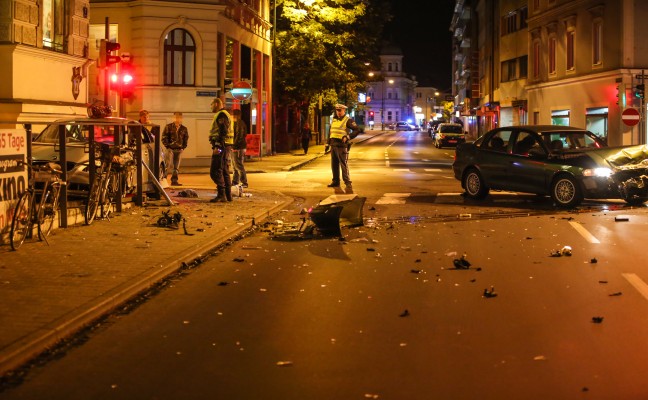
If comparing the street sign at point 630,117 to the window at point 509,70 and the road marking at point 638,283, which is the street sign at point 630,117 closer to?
the road marking at point 638,283

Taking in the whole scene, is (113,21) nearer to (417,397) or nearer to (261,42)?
(261,42)

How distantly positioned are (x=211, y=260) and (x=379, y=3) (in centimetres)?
4928

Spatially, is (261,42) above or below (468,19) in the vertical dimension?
below

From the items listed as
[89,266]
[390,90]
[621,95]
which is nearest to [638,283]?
[89,266]

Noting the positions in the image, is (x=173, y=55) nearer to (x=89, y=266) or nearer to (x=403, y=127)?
(x=89, y=266)

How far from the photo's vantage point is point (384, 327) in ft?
23.9

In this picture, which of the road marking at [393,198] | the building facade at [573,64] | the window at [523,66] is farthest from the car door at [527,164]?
the window at [523,66]

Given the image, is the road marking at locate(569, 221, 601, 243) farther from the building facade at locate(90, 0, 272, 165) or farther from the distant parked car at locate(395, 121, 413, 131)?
the distant parked car at locate(395, 121, 413, 131)

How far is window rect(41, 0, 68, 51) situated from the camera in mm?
21312

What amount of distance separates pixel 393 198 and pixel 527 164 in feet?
10.3

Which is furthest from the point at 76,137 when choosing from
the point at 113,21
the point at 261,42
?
the point at 261,42

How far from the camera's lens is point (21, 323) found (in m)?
6.97

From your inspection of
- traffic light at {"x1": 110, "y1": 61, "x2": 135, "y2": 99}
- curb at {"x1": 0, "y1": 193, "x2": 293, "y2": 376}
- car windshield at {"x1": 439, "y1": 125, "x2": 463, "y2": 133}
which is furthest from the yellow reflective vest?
car windshield at {"x1": 439, "y1": 125, "x2": 463, "y2": 133}

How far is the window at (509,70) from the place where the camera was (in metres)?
57.0
